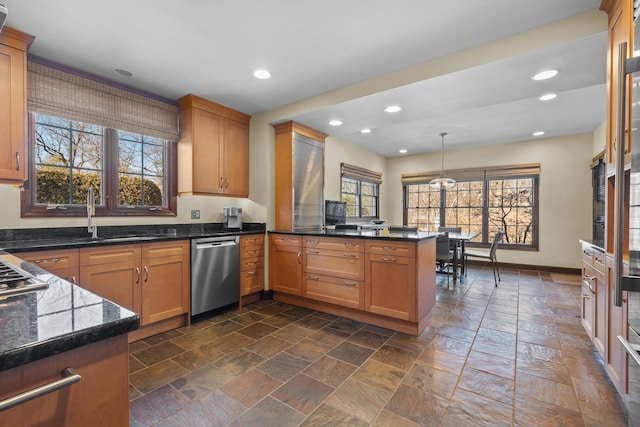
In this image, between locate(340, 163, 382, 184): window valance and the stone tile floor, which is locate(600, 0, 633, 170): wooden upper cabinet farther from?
locate(340, 163, 382, 184): window valance

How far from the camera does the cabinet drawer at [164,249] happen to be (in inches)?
107

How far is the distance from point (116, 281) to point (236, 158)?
2008 millimetres

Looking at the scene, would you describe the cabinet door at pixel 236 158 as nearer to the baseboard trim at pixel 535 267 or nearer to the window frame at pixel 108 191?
the window frame at pixel 108 191

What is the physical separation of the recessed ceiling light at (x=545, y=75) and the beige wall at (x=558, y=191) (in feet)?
12.1

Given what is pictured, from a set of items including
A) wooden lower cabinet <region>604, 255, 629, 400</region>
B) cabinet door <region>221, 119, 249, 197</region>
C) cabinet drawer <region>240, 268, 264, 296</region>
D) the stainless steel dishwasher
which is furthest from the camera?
cabinet door <region>221, 119, 249, 197</region>

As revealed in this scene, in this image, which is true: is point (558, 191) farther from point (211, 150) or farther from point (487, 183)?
point (211, 150)

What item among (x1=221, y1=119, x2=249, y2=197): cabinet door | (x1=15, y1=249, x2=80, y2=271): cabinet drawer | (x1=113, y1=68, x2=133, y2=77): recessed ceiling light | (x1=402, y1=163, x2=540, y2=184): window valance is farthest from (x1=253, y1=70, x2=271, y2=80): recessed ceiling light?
(x1=402, y1=163, x2=540, y2=184): window valance

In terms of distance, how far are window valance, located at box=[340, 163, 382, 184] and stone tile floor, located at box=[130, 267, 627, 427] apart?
321cm

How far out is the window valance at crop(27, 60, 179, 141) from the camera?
2531mm

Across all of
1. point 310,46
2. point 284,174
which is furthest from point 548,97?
point 284,174

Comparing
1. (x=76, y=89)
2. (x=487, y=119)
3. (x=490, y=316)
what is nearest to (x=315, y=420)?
(x=490, y=316)

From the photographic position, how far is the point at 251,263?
3715 mm

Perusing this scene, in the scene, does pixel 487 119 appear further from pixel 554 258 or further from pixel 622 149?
pixel 622 149

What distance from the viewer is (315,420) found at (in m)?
1.66
